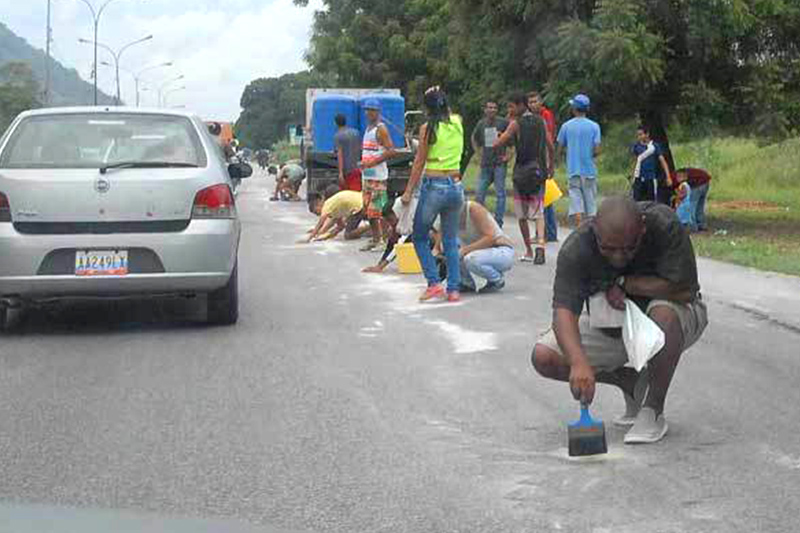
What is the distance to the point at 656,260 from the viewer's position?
20.0 feet

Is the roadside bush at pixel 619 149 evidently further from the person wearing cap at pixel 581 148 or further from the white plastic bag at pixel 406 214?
the white plastic bag at pixel 406 214

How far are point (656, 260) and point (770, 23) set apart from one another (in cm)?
1410

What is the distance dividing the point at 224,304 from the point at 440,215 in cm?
228

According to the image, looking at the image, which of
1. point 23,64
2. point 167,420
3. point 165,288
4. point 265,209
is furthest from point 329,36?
point 23,64

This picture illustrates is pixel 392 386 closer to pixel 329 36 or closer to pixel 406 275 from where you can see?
pixel 406 275

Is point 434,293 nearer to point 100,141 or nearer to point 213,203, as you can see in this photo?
point 213,203

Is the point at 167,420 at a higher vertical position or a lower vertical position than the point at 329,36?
lower

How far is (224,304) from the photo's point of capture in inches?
383

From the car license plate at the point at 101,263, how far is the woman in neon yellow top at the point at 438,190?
2800 millimetres

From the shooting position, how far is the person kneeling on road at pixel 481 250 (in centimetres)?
1157

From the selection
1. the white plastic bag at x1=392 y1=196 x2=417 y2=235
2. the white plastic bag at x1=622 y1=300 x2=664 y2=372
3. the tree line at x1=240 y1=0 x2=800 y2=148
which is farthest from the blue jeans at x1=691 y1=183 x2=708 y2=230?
the white plastic bag at x1=622 y1=300 x2=664 y2=372

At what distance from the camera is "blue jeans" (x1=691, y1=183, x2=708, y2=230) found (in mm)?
19438

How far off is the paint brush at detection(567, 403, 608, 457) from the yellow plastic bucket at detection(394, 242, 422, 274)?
7739mm

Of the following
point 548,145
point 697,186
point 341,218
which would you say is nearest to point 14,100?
point 341,218
